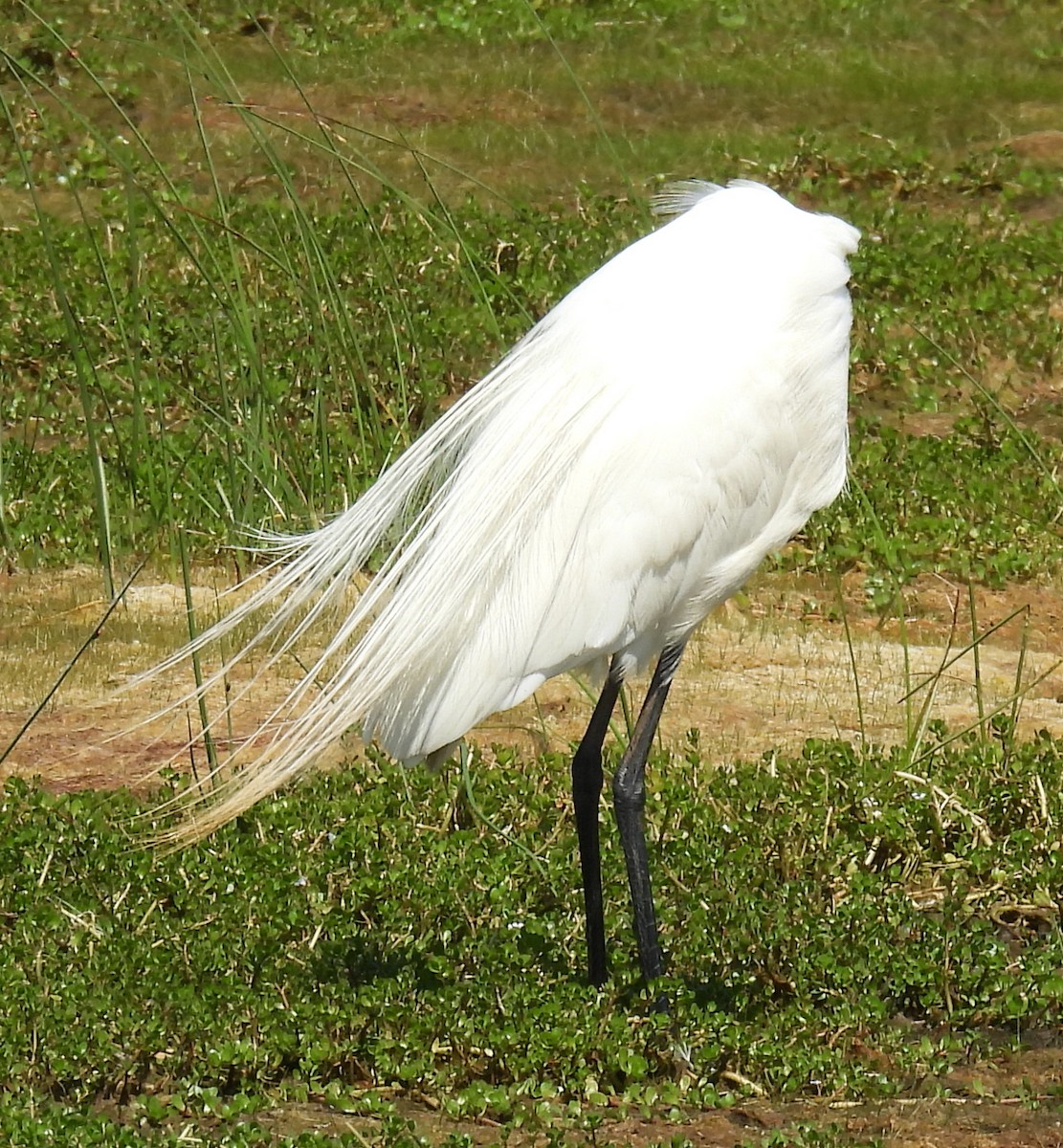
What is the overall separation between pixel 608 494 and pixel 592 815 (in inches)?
27.9

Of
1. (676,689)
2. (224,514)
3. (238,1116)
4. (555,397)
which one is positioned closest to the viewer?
(238,1116)

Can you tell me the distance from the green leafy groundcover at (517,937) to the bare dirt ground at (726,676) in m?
0.34

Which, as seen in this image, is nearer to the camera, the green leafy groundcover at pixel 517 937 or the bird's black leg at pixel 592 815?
the green leafy groundcover at pixel 517 937

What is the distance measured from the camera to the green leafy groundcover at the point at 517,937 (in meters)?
3.49

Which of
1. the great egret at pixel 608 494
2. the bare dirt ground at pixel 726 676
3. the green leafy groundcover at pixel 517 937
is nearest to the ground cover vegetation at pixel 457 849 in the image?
the green leafy groundcover at pixel 517 937

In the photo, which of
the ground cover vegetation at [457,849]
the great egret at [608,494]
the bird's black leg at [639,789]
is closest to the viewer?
the ground cover vegetation at [457,849]

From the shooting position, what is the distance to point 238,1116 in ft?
11.0

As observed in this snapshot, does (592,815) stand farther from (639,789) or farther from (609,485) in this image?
(609,485)

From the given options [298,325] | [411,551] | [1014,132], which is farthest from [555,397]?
[1014,132]

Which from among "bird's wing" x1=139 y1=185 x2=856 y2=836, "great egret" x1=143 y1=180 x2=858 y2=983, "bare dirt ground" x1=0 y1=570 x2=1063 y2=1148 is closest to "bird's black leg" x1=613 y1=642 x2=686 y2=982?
"great egret" x1=143 y1=180 x2=858 y2=983

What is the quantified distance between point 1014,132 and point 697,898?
903 cm

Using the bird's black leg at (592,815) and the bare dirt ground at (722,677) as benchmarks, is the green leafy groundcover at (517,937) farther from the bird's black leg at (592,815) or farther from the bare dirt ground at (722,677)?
the bare dirt ground at (722,677)

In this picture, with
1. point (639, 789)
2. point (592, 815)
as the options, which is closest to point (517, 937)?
point (592, 815)

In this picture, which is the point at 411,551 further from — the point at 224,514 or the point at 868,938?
the point at 224,514
